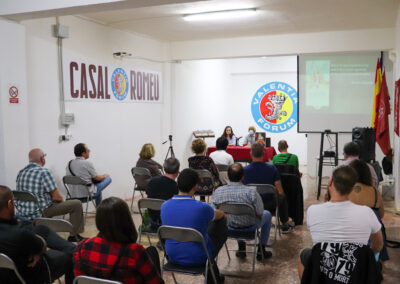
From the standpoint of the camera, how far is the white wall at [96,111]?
518 centimetres

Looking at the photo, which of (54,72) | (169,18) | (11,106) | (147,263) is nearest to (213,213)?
(147,263)

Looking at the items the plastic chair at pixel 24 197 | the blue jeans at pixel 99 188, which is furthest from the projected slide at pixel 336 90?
the plastic chair at pixel 24 197

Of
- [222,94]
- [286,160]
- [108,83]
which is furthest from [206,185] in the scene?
[222,94]

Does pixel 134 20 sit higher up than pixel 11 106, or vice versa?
pixel 134 20

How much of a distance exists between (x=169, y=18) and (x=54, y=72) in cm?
196

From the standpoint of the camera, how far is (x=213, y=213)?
2.80 meters

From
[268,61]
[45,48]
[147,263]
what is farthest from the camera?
[268,61]

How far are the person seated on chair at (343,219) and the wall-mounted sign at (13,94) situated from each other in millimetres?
3623

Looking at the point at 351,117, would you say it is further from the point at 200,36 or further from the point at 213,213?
the point at 213,213

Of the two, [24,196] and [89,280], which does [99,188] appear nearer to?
[24,196]

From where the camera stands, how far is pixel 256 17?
20.2ft

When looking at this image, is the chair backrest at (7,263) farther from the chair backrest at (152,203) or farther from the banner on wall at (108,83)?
the banner on wall at (108,83)

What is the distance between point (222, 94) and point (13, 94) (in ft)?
26.1

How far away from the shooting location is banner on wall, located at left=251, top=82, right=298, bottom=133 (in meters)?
12.1
